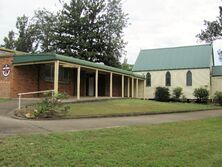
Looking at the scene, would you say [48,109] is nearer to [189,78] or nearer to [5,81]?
[5,81]

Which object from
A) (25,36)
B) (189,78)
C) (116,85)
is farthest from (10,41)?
(189,78)

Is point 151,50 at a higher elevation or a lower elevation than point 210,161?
higher

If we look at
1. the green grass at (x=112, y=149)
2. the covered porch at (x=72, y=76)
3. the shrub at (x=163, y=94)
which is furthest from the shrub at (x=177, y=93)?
the green grass at (x=112, y=149)

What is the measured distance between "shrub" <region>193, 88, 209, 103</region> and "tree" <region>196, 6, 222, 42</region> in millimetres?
11657

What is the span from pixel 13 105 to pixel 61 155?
13.3m

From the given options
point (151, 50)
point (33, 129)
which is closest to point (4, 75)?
point (33, 129)

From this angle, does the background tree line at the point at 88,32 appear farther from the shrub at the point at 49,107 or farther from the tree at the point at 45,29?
the shrub at the point at 49,107

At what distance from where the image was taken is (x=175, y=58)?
4522 centimetres

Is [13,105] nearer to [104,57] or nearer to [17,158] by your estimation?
[17,158]

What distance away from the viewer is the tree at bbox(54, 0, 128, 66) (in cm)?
4872

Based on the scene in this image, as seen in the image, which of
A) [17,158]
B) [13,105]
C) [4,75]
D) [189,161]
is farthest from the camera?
[4,75]

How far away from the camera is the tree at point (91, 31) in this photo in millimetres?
48719

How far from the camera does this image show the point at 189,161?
852 centimetres

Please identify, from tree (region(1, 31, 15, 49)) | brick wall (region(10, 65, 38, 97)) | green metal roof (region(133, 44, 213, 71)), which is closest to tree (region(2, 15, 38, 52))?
tree (region(1, 31, 15, 49))
